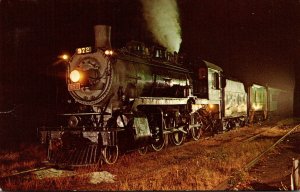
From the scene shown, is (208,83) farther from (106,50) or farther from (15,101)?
(15,101)

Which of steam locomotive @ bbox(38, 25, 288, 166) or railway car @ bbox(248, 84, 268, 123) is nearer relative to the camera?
steam locomotive @ bbox(38, 25, 288, 166)

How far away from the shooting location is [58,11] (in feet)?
51.6

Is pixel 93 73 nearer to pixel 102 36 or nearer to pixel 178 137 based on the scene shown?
pixel 102 36

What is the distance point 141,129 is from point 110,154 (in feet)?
3.52

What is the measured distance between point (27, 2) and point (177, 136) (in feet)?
30.2

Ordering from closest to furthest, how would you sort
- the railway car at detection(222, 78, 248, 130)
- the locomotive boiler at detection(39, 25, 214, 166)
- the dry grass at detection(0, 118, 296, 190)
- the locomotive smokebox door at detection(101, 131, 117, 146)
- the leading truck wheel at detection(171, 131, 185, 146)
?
the dry grass at detection(0, 118, 296, 190) < the locomotive smokebox door at detection(101, 131, 117, 146) < the locomotive boiler at detection(39, 25, 214, 166) < the leading truck wheel at detection(171, 131, 185, 146) < the railway car at detection(222, 78, 248, 130)

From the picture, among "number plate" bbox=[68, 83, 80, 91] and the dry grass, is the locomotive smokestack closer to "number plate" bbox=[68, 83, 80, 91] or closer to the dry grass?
"number plate" bbox=[68, 83, 80, 91]

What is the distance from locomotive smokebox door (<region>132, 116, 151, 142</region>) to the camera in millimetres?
8305

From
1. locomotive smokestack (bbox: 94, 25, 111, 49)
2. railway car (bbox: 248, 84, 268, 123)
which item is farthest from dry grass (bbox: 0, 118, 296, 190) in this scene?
railway car (bbox: 248, 84, 268, 123)

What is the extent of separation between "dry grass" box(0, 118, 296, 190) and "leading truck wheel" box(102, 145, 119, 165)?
18 centimetres

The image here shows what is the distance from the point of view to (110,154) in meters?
8.45

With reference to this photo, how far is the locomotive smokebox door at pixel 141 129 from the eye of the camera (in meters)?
8.30

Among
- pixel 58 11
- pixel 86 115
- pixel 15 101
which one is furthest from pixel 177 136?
pixel 58 11

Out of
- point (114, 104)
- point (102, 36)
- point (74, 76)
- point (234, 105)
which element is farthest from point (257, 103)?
point (74, 76)
